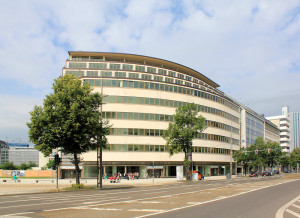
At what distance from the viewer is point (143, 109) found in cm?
6350

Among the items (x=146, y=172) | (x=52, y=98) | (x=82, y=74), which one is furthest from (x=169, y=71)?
(x=52, y=98)

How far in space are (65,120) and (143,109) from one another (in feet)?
114

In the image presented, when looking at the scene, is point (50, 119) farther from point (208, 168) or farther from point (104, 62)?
point (208, 168)

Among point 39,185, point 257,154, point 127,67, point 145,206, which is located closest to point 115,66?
point 127,67

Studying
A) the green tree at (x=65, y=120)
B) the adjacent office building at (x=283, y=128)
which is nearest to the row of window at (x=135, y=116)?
the green tree at (x=65, y=120)

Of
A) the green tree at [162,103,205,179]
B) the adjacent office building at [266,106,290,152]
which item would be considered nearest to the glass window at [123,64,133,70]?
the green tree at [162,103,205,179]

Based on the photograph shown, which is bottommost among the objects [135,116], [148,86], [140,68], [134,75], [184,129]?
[184,129]

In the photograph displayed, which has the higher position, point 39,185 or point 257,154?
point 257,154

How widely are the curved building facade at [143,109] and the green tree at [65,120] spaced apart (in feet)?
97.3

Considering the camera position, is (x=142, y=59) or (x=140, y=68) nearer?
(x=140, y=68)

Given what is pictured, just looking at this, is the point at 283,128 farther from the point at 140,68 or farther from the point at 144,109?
the point at 144,109

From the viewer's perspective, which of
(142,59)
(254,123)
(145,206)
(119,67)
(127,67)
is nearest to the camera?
(145,206)

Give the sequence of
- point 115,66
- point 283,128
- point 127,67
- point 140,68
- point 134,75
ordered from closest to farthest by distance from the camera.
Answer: point 134,75, point 115,66, point 127,67, point 140,68, point 283,128

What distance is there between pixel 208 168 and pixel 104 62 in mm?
37294
